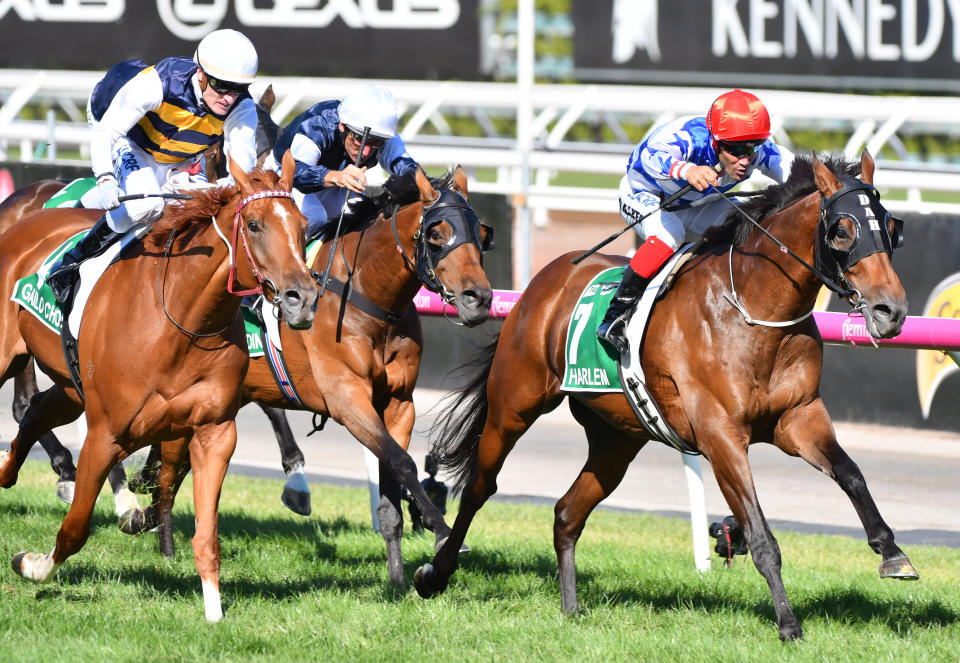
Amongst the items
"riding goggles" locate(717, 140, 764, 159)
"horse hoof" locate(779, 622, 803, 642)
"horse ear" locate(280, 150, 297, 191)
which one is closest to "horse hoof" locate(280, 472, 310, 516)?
"horse ear" locate(280, 150, 297, 191)

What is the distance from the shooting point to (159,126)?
19.2 feet

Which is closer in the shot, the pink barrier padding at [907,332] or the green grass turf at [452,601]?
the green grass turf at [452,601]

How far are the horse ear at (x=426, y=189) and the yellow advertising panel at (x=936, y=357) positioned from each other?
5.21 metres

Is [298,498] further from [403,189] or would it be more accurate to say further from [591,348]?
[591,348]

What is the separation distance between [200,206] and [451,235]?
1.19 m

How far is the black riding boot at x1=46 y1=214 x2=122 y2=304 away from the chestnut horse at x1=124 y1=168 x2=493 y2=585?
0.91 metres

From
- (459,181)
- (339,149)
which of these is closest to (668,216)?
(459,181)

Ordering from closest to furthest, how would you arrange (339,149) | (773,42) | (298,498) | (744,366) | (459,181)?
(744,366), (459,181), (339,149), (298,498), (773,42)

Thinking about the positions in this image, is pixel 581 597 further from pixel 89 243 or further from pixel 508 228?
pixel 508 228

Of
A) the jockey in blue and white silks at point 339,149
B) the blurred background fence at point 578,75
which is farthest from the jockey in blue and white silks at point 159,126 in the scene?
the blurred background fence at point 578,75

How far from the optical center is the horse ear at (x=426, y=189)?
19.8ft

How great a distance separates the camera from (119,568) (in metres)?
6.09

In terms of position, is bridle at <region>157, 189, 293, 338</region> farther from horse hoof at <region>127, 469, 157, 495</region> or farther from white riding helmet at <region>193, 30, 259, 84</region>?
horse hoof at <region>127, 469, 157, 495</region>

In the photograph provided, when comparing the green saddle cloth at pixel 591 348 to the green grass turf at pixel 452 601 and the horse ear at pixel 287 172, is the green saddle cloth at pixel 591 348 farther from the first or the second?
the horse ear at pixel 287 172
